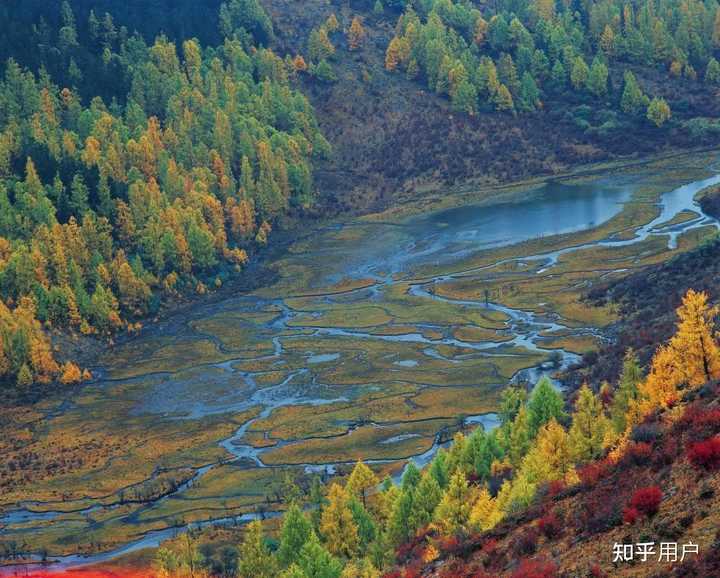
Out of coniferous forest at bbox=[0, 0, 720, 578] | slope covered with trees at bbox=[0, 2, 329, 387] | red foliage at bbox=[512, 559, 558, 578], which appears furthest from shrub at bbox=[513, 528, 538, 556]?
slope covered with trees at bbox=[0, 2, 329, 387]

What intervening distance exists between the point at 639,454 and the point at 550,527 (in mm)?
4946

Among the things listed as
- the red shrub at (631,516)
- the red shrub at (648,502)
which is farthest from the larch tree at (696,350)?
the red shrub at (631,516)

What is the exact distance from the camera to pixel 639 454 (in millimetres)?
47375

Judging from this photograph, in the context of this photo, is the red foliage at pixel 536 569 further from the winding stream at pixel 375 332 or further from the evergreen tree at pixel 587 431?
the winding stream at pixel 375 332

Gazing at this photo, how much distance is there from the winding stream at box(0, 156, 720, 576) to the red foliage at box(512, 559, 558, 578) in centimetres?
5256

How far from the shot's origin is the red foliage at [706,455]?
1669 inches

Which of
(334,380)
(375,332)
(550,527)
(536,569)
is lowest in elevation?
(334,380)

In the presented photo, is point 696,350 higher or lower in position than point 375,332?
higher

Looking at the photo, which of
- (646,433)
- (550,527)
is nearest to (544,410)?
(646,433)

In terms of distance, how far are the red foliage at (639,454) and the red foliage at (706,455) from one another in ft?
11.5

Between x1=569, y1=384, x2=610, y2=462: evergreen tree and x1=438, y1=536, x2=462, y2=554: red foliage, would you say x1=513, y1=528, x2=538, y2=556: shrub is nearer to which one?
x1=438, y1=536, x2=462, y2=554: red foliage

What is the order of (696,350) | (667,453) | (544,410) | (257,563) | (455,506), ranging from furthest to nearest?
(544,410) < (257,563) < (696,350) < (455,506) < (667,453)

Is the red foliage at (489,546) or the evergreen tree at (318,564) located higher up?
the red foliage at (489,546)

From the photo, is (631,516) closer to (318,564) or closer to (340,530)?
(318,564)
